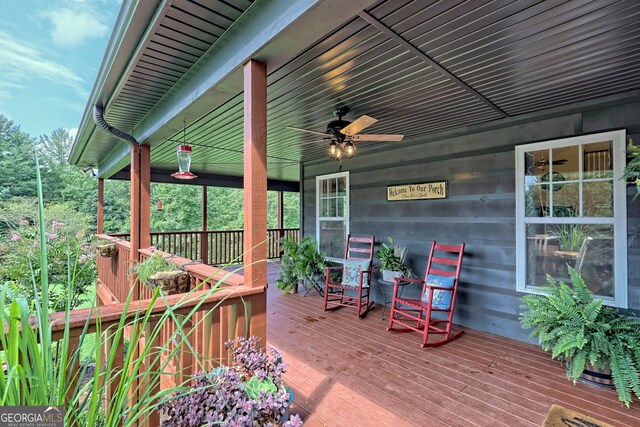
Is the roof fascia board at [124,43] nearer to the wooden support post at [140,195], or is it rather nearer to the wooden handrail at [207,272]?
the wooden support post at [140,195]

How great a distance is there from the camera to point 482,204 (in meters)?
3.74

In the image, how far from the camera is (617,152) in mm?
2855

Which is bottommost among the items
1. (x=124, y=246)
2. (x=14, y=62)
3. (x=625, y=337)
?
(x=625, y=337)

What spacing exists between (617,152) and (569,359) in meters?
1.98

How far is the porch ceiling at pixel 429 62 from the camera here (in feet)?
5.74

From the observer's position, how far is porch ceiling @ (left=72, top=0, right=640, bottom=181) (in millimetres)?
1748

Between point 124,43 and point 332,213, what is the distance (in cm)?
413

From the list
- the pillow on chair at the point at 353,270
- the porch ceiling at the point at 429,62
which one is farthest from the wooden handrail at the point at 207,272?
the pillow on chair at the point at 353,270

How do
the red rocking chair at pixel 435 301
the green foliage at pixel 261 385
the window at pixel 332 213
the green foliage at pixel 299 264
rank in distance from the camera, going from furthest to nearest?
1. the window at pixel 332 213
2. the green foliage at pixel 299 264
3. the red rocking chair at pixel 435 301
4. the green foliage at pixel 261 385

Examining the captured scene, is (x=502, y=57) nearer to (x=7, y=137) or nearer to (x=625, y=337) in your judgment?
(x=625, y=337)

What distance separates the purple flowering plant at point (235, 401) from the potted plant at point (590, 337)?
2352 millimetres

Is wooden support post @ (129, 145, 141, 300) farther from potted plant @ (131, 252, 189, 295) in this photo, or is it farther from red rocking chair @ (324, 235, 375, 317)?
red rocking chair @ (324, 235, 375, 317)

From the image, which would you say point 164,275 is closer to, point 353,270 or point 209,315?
point 209,315

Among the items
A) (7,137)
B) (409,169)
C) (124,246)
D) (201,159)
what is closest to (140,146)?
(124,246)
